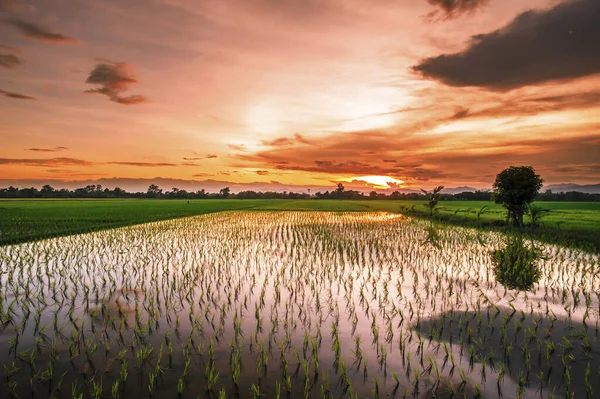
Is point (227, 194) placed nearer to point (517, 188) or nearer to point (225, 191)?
point (225, 191)

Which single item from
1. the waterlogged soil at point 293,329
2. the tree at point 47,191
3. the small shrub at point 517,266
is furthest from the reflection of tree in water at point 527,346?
the tree at point 47,191

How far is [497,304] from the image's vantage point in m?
7.03

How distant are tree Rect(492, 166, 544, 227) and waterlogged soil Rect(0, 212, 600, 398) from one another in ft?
30.5

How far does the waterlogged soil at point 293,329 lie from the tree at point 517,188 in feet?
30.5

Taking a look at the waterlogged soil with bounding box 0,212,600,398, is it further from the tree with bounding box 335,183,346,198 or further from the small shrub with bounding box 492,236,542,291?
the tree with bounding box 335,183,346,198

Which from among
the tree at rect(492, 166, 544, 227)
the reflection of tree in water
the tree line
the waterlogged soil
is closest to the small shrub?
the waterlogged soil

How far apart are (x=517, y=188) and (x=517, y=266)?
35.4ft

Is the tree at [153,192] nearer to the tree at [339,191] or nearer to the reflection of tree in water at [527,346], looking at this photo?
the tree at [339,191]

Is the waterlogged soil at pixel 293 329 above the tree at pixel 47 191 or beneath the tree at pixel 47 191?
beneath

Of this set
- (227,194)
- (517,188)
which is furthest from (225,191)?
(517,188)

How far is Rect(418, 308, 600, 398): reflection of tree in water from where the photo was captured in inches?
163

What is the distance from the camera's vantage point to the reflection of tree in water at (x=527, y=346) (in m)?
4.15

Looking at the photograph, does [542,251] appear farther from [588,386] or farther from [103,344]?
[103,344]

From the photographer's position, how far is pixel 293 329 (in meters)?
5.70
